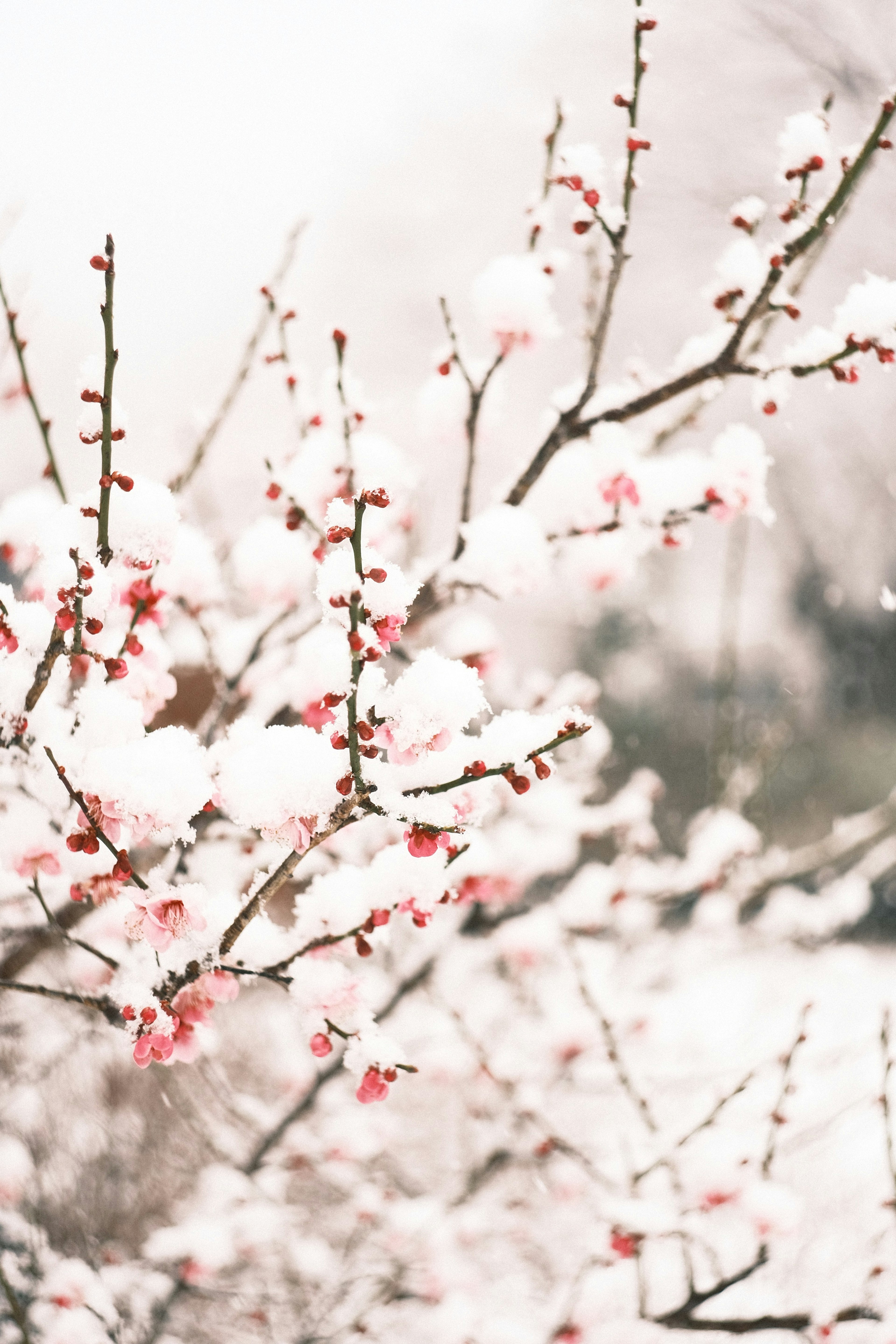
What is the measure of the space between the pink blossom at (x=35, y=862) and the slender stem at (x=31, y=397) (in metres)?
0.78

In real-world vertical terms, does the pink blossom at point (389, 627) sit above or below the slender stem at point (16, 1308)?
above

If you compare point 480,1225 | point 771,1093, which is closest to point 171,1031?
point 480,1225

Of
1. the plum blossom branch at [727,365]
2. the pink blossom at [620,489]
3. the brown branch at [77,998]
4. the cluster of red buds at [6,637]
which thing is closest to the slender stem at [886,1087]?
the pink blossom at [620,489]

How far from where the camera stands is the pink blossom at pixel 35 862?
149cm

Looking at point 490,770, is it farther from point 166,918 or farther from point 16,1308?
point 16,1308

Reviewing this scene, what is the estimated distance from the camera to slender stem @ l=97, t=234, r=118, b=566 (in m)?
1.01

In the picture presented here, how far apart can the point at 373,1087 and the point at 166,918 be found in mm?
422

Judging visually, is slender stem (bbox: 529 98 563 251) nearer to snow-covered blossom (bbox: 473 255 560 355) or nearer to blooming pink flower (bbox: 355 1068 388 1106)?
snow-covered blossom (bbox: 473 255 560 355)

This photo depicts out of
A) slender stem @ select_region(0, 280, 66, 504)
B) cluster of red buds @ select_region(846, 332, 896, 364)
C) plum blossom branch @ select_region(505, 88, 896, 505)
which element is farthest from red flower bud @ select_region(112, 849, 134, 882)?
cluster of red buds @ select_region(846, 332, 896, 364)

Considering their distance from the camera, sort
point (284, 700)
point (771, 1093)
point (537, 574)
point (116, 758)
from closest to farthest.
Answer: point (116, 758) < point (537, 574) < point (284, 700) < point (771, 1093)

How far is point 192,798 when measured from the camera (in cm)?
105

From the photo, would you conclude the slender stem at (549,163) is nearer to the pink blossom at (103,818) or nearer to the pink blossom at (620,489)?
the pink blossom at (620,489)

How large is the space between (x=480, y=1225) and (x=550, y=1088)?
1200 millimetres

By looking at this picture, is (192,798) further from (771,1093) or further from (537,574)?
(771,1093)
